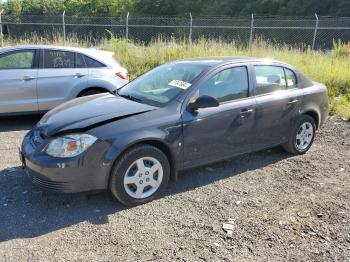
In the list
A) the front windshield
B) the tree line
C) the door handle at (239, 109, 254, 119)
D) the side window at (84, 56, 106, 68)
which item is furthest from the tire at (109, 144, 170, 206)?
the tree line

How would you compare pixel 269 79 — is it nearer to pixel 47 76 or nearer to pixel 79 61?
pixel 79 61

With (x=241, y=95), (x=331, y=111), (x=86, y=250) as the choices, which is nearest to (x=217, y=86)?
(x=241, y=95)

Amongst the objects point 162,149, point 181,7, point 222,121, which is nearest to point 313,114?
point 222,121

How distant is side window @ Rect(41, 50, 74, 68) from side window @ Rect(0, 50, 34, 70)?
9.2 inches

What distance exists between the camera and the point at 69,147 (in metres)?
4.11

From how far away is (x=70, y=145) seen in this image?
4.11m

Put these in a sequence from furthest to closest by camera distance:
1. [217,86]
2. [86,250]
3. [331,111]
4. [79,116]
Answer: [331,111] → [217,86] → [79,116] → [86,250]

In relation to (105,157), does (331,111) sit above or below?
below

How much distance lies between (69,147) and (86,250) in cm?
105

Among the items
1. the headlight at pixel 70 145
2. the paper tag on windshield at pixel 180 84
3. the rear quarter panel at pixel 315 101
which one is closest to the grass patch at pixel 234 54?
the rear quarter panel at pixel 315 101

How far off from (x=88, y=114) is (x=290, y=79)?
3029 mm

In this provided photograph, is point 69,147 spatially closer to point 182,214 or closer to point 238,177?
point 182,214

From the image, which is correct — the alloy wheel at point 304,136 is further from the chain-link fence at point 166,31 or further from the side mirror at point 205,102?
the chain-link fence at point 166,31

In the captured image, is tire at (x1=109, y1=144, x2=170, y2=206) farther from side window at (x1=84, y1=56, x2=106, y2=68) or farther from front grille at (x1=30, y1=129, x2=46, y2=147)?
side window at (x1=84, y1=56, x2=106, y2=68)
